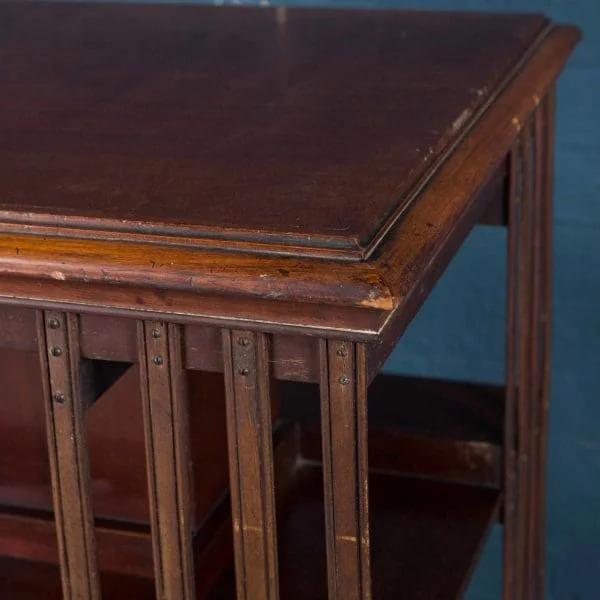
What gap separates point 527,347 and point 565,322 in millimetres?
459

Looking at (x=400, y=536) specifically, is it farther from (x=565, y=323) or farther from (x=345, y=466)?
(x=565, y=323)

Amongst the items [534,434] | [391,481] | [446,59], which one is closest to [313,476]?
[391,481]

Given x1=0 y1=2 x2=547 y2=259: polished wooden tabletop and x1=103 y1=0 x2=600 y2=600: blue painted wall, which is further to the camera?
x1=103 y1=0 x2=600 y2=600: blue painted wall

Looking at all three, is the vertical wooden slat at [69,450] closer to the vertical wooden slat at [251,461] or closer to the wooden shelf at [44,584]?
the vertical wooden slat at [251,461]

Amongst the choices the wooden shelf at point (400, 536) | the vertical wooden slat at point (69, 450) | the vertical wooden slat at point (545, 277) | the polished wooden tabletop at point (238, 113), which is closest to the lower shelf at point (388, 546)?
the wooden shelf at point (400, 536)

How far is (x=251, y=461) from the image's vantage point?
34.6 inches

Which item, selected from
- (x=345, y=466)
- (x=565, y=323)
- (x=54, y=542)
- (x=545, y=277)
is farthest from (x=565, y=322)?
(x=345, y=466)

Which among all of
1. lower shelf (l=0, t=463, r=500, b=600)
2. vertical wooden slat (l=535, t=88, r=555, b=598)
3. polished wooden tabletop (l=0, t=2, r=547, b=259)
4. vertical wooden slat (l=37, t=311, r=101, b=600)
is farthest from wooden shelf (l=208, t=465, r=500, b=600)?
polished wooden tabletop (l=0, t=2, r=547, b=259)

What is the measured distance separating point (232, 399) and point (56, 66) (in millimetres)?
538

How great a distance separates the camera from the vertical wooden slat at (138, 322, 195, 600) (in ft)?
2.88

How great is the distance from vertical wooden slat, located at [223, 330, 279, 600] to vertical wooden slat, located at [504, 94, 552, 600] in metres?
0.54

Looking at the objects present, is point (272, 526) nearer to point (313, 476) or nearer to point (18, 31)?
point (313, 476)

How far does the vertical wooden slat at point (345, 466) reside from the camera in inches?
32.7

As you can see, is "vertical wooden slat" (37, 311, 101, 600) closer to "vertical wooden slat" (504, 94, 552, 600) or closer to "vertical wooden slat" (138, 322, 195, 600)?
"vertical wooden slat" (138, 322, 195, 600)
